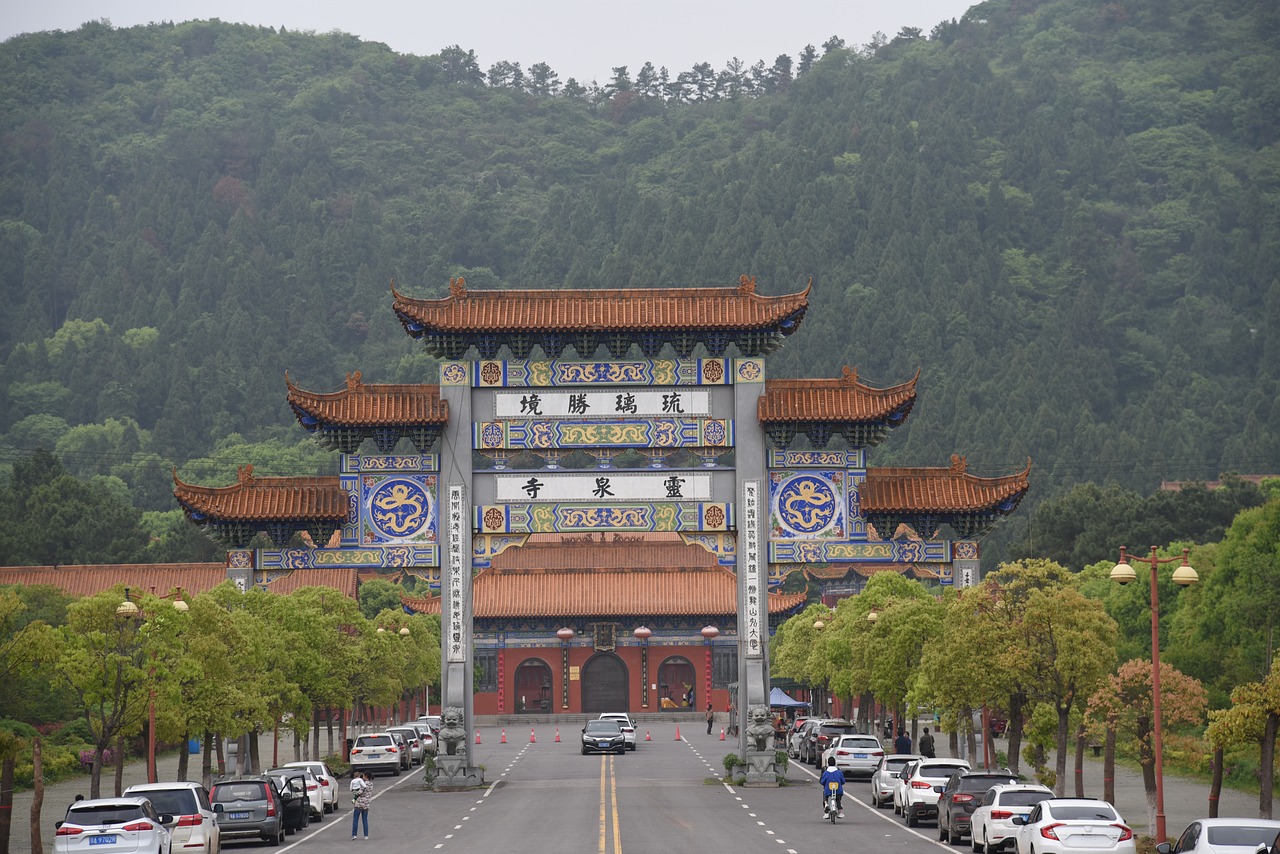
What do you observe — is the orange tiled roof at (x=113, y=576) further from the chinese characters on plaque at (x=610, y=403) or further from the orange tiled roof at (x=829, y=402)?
the orange tiled roof at (x=829, y=402)

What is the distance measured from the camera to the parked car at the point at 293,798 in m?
42.0

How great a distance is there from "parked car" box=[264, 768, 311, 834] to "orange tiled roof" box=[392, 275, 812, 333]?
47.8 ft

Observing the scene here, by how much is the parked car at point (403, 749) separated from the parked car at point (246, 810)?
25.4 meters

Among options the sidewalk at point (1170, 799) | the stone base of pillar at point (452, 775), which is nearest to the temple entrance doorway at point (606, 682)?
the sidewalk at point (1170, 799)

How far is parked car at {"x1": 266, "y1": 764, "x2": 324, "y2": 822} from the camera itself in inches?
1788

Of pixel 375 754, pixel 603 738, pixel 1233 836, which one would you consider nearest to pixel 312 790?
pixel 375 754

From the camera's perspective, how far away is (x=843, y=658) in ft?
227

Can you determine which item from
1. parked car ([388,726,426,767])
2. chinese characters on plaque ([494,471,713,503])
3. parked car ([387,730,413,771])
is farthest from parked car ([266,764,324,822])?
parked car ([388,726,426,767])

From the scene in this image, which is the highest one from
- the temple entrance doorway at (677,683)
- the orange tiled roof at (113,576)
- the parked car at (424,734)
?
the orange tiled roof at (113,576)

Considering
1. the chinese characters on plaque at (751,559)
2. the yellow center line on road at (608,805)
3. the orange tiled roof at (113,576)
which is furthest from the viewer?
the orange tiled roof at (113,576)

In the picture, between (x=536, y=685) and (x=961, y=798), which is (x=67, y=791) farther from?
(x=536, y=685)

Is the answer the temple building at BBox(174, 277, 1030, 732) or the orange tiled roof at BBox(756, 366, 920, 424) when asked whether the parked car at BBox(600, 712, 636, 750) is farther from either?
the orange tiled roof at BBox(756, 366, 920, 424)

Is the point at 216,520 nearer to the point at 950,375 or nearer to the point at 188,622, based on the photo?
the point at 188,622

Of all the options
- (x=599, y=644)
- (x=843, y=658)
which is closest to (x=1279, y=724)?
(x=843, y=658)
